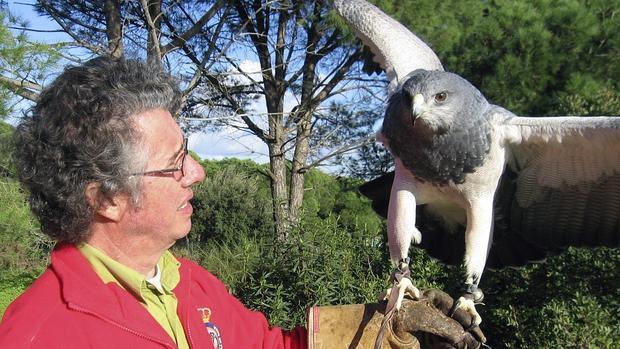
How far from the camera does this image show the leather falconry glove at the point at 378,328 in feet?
6.28

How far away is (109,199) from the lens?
1.47 metres

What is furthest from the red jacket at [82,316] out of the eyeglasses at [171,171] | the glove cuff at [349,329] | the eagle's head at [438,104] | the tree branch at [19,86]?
the tree branch at [19,86]

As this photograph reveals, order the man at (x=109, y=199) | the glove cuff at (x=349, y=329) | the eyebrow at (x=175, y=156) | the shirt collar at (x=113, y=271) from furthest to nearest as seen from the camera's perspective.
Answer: the glove cuff at (x=349, y=329) → the eyebrow at (x=175, y=156) → the shirt collar at (x=113, y=271) → the man at (x=109, y=199)

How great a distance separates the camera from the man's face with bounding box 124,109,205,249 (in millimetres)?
1505

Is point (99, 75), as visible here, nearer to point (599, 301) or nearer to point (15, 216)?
point (599, 301)

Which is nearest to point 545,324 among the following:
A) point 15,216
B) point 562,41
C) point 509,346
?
point 509,346

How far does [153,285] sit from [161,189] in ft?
0.92

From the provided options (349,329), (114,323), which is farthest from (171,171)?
(349,329)

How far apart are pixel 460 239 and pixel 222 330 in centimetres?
134

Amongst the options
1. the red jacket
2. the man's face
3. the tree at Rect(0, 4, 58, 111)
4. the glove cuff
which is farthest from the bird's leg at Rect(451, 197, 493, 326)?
the tree at Rect(0, 4, 58, 111)

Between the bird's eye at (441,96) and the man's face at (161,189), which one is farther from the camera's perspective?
the bird's eye at (441,96)

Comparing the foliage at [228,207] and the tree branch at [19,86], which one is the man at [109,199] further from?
Answer: the foliage at [228,207]

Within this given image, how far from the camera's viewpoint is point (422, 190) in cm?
243

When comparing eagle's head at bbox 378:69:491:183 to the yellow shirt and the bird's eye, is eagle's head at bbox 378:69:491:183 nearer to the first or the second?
the bird's eye
